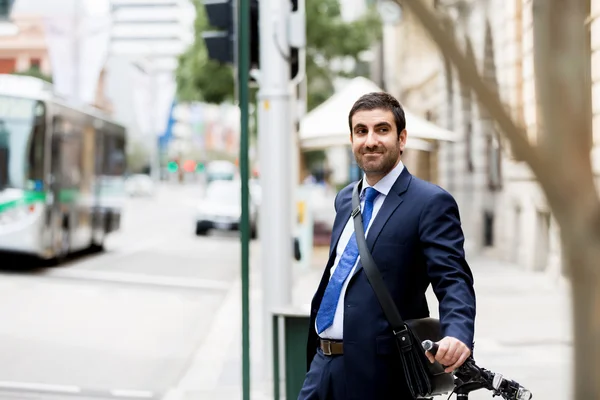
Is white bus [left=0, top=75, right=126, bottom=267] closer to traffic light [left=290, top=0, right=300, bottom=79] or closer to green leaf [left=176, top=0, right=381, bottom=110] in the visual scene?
traffic light [left=290, top=0, right=300, bottom=79]

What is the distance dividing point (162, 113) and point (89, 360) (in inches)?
3171

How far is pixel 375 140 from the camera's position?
3.21m

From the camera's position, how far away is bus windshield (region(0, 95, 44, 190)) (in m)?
17.6

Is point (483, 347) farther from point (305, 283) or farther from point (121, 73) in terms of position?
point (121, 73)

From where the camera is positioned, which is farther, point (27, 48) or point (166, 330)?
point (27, 48)

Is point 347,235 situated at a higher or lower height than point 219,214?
higher

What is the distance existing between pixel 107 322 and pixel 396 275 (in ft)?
30.6

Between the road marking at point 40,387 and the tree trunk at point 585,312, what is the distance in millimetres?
6939

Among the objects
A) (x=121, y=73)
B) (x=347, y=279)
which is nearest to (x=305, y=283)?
(x=347, y=279)

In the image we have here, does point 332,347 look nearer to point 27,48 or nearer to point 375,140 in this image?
point 375,140

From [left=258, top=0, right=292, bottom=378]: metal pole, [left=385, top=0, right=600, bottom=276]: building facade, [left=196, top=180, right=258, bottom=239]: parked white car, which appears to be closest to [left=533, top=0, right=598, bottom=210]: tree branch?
[left=258, top=0, right=292, bottom=378]: metal pole

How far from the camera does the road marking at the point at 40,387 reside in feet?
26.5

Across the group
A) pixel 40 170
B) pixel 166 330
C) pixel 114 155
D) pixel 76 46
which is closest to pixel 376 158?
pixel 166 330

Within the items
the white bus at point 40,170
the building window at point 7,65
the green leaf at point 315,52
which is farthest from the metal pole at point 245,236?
the building window at point 7,65
